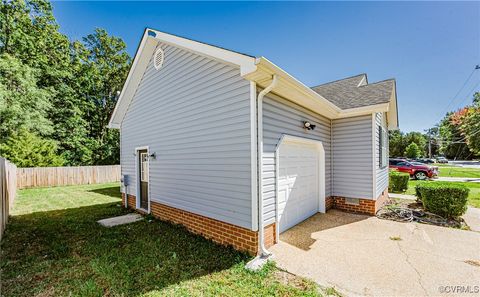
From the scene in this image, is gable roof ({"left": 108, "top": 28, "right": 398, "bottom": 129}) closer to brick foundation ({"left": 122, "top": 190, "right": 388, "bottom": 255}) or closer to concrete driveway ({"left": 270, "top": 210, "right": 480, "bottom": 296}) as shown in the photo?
brick foundation ({"left": 122, "top": 190, "right": 388, "bottom": 255})

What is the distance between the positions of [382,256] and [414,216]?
11.0ft

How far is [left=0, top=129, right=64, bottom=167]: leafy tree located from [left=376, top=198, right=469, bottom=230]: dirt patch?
20.0m

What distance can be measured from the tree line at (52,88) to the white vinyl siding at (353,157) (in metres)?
18.9

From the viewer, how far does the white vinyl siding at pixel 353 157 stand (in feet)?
20.2

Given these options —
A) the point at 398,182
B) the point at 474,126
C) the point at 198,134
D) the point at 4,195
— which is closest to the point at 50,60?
the point at 4,195

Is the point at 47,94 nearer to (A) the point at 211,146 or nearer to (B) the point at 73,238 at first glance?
(B) the point at 73,238

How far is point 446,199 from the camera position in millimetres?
5824

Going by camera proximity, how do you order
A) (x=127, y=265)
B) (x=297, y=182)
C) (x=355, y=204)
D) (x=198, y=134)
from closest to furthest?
(x=127, y=265)
(x=198, y=134)
(x=297, y=182)
(x=355, y=204)

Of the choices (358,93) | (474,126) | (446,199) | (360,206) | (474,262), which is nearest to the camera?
(474,262)

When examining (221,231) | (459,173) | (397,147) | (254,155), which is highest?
(254,155)

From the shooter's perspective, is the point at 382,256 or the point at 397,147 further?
the point at 397,147

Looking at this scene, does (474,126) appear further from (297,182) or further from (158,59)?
(158,59)

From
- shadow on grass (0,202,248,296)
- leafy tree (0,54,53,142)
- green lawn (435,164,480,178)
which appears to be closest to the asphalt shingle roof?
shadow on grass (0,202,248,296)

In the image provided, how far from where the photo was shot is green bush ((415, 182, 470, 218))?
224 inches
